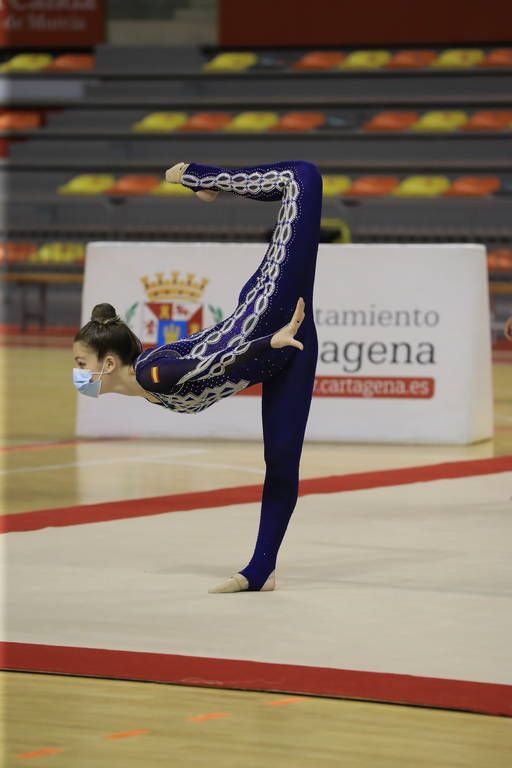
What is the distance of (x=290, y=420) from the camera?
462cm

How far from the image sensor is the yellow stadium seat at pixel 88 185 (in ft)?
69.4

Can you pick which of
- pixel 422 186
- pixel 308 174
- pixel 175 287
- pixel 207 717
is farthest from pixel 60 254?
pixel 207 717

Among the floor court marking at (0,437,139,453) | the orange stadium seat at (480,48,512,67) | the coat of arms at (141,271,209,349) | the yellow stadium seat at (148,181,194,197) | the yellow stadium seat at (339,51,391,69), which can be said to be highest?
the yellow stadium seat at (339,51,391,69)

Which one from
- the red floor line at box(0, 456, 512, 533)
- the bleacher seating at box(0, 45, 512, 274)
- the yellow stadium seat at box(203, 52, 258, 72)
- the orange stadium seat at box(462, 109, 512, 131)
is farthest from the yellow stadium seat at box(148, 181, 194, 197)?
the red floor line at box(0, 456, 512, 533)

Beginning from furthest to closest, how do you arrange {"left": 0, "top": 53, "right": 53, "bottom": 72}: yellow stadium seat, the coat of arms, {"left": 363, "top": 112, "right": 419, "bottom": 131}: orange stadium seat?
{"left": 0, "top": 53, "right": 53, "bottom": 72}: yellow stadium seat → {"left": 363, "top": 112, "right": 419, "bottom": 131}: orange stadium seat → the coat of arms

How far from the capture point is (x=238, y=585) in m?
4.66

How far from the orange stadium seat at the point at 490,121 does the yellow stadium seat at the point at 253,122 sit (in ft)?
8.92

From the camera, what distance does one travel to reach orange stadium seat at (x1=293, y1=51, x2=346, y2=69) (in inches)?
836

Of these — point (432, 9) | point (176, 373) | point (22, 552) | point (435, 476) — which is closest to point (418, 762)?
point (176, 373)

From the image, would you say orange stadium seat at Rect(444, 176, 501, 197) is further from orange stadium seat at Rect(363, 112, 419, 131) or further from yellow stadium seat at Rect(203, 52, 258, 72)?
yellow stadium seat at Rect(203, 52, 258, 72)

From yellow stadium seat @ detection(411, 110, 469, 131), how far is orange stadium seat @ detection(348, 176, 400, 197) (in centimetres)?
80

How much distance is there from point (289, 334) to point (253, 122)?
1689 centimetres

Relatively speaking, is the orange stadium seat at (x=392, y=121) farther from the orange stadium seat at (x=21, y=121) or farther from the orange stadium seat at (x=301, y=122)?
the orange stadium seat at (x=21, y=121)

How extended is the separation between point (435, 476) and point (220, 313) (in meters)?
1.97
